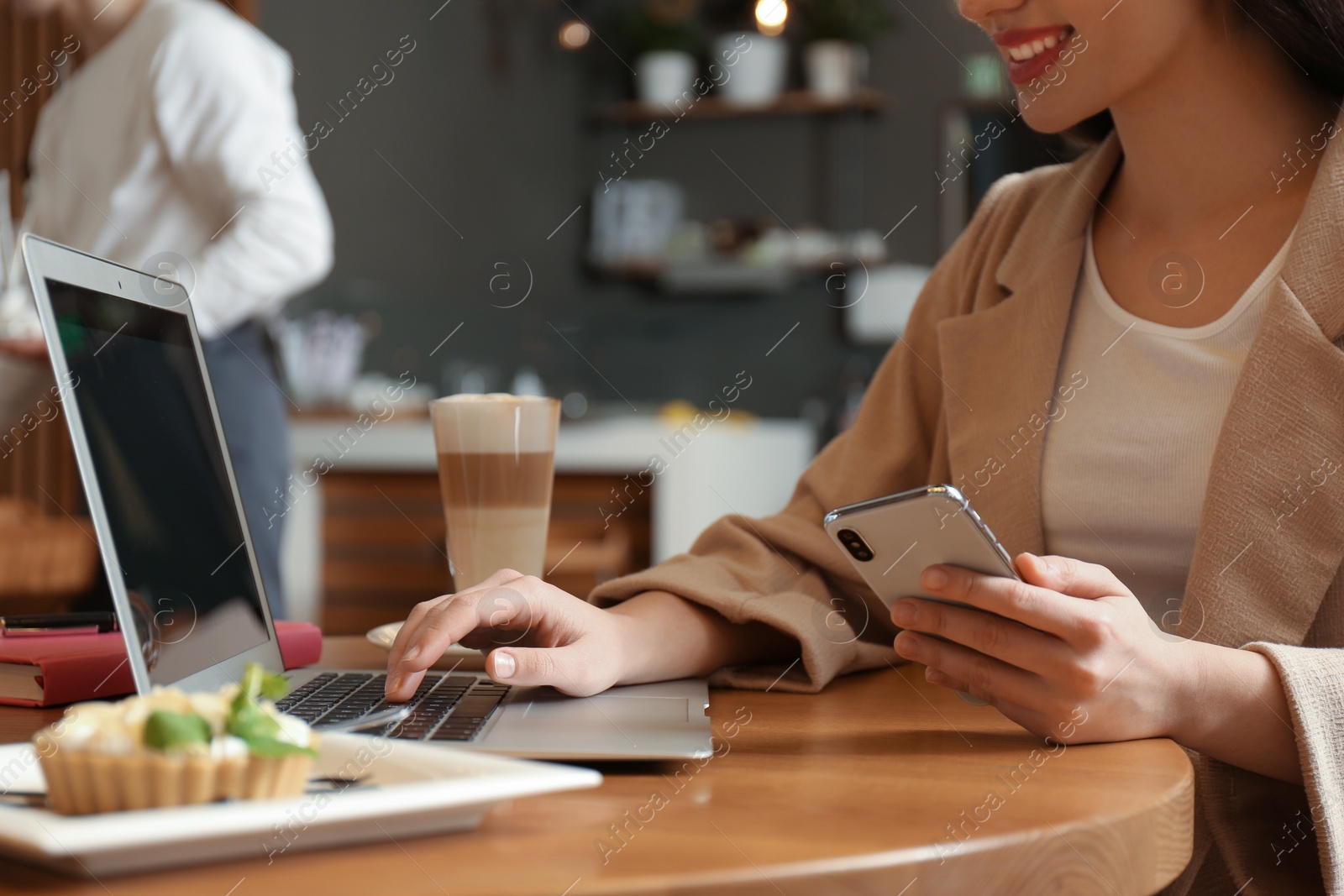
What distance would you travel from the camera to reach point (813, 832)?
49 centimetres

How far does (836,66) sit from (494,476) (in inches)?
162

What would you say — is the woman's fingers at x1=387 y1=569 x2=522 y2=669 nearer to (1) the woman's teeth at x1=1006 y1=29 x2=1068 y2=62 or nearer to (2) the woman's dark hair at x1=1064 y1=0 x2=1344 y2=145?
(1) the woman's teeth at x1=1006 y1=29 x2=1068 y2=62

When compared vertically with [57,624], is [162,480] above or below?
above

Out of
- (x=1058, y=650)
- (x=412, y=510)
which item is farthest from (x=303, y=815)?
(x=412, y=510)

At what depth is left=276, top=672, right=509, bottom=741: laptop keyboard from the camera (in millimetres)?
644

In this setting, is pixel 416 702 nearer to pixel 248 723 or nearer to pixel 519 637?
pixel 519 637

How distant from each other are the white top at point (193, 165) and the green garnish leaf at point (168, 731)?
5.25 ft

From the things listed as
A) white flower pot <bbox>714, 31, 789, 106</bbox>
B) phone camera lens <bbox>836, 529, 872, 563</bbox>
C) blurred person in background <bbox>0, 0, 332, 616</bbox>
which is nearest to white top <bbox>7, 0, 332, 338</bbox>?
blurred person in background <bbox>0, 0, 332, 616</bbox>

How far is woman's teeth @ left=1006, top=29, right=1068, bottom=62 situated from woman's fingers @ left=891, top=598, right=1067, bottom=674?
0.54 meters

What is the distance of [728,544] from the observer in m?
1.00

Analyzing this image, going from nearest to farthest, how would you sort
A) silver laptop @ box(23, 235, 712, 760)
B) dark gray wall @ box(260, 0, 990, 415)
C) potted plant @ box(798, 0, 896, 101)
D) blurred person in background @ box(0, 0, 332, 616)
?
silver laptop @ box(23, 235, 712, 760) < blurred person in background @ box(0, 0, 332, 616) < dark gray wall @ box(260, 0, 990, 415) < potted plant @ box(798, 0, 896, 101)

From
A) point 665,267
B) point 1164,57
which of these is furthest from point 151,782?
point 665,267

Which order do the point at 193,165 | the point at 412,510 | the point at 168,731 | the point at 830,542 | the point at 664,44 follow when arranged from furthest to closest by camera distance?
the point at 664,44
the point at 412,510
the point at 193,165
the point at 830,542
the point at 168,731

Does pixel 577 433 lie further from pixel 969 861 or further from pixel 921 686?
pixel 969 861
